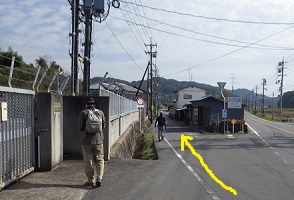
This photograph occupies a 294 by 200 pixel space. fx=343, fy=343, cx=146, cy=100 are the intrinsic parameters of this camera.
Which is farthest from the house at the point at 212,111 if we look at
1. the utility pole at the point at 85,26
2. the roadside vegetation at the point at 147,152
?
the utility pole at the point at 85,26

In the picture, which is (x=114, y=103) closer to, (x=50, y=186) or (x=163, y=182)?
(x=163, y=182)

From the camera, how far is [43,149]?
8.38 metres

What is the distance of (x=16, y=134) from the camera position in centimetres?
719

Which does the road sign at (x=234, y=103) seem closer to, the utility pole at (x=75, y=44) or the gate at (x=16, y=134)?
the utility pole at (x=75, y=44)

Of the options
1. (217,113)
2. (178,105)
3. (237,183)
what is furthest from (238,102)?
(178,105)

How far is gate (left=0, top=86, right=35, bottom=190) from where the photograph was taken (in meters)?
6.53

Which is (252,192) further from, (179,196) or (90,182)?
(90,182)

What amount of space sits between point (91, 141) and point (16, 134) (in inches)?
62.6

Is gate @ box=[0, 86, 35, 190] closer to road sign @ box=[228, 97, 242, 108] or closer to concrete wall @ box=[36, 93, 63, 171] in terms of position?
concrete wall @ box=[36, 93, 63, 171]

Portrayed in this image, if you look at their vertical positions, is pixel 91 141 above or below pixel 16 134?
below

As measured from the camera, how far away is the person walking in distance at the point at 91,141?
7105 mm

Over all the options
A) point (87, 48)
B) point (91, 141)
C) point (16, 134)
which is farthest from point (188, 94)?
point (16, 134)

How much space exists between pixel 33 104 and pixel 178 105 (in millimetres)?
75057

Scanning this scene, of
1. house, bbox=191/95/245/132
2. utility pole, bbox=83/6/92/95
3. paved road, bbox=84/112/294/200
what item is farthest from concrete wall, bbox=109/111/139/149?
house, bbox=191/95/245/132
